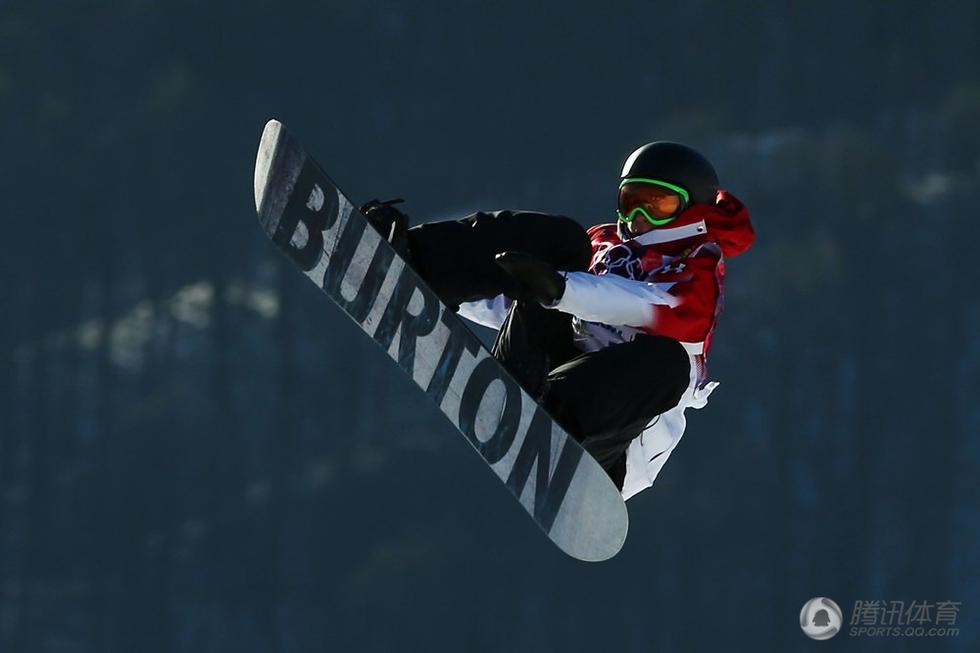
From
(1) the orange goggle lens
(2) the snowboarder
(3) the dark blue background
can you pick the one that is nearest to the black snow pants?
(2) the snowboarder

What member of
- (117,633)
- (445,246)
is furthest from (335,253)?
(117,633)

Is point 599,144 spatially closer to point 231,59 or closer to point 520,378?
point 231,59

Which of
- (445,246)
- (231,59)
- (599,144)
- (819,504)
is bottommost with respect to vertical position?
(445,246)

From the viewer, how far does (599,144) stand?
11.5 m

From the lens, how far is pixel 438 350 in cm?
521

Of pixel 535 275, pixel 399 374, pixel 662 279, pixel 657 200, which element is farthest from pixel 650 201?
pixel 399 374

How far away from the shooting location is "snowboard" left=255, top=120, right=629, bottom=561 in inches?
201

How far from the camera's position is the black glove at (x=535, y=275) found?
4824 mm

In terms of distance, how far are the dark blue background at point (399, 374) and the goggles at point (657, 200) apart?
547cm

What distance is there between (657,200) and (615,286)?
0.34 m

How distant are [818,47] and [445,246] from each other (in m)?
A: 6.76

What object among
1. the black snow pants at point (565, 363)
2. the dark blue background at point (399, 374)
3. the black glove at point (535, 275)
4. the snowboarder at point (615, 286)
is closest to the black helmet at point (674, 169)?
the snowboarder at point (615, 286)

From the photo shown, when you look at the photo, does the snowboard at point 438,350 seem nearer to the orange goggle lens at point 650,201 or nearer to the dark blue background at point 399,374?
the orange goggle lens at point 650,201

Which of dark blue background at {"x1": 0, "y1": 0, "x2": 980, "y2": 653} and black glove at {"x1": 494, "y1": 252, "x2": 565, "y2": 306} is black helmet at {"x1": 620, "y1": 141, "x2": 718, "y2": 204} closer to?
black glove at {"x1": 494, "y1": 252, "x2": 565, "y2": 306}
